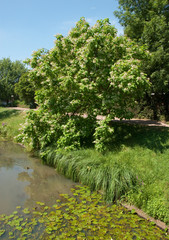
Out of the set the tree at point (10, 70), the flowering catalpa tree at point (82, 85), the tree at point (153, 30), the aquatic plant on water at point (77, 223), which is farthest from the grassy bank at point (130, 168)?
the tree at point (10, 70)

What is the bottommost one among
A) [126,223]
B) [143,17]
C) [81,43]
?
[126,223]

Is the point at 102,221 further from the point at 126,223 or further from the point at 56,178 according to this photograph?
the point at 56,178

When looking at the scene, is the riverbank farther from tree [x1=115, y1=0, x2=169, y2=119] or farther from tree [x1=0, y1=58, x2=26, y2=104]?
tree [x1=0, y1=58, x2=26, y2=104]

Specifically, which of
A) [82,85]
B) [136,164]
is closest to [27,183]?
[136,164]

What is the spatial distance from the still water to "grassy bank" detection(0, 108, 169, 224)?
1.75ft

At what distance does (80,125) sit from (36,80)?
3187 millimetres

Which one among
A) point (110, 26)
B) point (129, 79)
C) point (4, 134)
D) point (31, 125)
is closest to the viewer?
point (129, 79)

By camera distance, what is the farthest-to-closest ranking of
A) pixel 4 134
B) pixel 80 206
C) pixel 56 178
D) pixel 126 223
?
pixel 4 134
pixel 56 178
pixel 80 206
pixel 126 223

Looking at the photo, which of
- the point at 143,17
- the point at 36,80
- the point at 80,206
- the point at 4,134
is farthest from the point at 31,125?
the point at 143,17

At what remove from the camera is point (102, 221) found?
550 cm

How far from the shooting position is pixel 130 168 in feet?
23.7

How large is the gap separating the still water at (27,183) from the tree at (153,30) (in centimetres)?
884

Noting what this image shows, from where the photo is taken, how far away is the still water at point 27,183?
6.66 metres

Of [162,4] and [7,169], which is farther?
[162,4]
